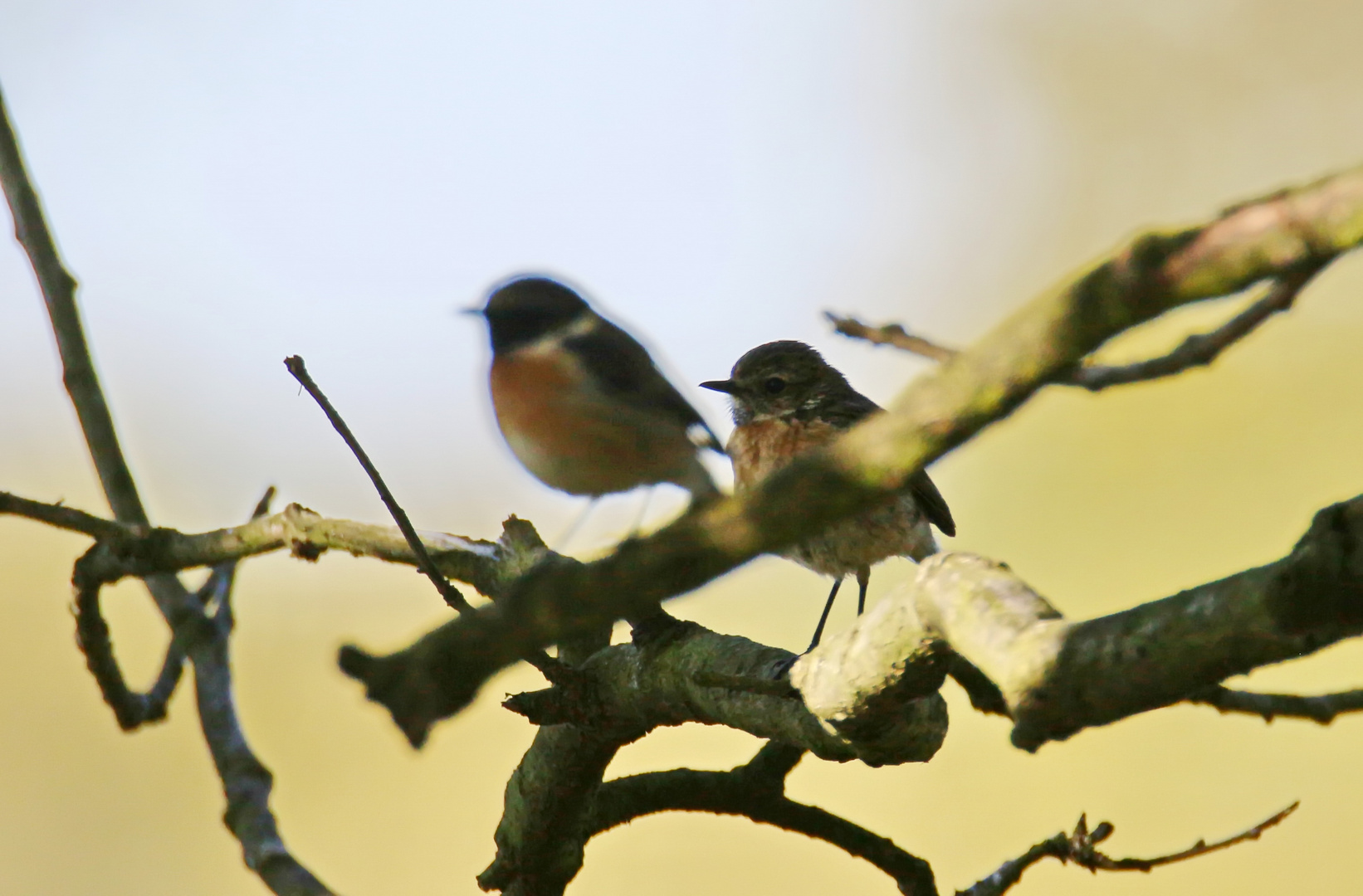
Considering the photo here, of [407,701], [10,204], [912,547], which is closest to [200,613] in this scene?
[10,204]

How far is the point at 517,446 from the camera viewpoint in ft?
18.9

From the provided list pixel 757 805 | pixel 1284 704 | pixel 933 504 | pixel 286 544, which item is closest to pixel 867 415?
pixel 933 504

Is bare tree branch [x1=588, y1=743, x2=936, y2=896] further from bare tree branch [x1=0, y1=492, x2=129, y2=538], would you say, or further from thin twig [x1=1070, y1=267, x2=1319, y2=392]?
thin twig [x1=1070, y1=267, x2=1319, y2=392]

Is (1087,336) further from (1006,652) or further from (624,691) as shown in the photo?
(624,691)

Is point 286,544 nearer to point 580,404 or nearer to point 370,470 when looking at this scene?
point 370,470

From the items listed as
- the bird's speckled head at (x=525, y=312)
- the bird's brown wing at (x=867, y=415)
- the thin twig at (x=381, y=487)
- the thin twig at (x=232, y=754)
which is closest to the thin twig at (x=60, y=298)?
the thin twig at (x=232, y=754)

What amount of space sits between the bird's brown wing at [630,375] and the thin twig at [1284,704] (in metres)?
3.77

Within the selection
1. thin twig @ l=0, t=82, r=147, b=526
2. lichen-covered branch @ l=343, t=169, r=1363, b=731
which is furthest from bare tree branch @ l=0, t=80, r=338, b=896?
lichen-covered branch @ l=343, t=169, r=1363, b=731

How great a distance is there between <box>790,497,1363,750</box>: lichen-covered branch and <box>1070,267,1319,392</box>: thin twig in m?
0.22

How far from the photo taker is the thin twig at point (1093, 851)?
258 cm

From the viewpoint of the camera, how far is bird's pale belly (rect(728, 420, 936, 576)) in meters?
4.50

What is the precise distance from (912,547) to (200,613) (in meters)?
2.61

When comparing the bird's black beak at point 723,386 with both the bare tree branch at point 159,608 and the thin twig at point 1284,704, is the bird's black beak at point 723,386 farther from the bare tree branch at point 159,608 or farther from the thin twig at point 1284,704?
the thin twig at point 1284,704

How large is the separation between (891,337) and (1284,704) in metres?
1.19
